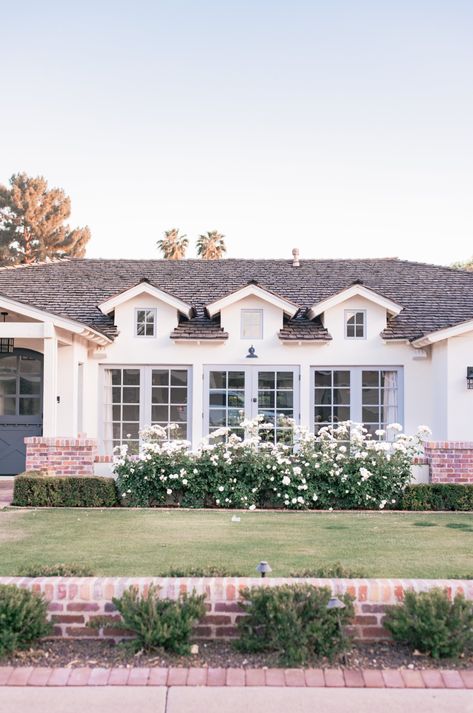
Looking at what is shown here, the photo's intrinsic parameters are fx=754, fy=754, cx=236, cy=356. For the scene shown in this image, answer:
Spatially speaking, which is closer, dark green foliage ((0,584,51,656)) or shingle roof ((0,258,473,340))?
dark green foliage ((0,584,51,656))

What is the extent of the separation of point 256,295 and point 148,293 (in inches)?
88.7

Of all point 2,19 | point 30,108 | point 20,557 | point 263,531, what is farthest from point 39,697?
point 30,108

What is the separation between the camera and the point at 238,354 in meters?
15.8

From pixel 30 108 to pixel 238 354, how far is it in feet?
25.7

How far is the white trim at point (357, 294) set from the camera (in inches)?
613

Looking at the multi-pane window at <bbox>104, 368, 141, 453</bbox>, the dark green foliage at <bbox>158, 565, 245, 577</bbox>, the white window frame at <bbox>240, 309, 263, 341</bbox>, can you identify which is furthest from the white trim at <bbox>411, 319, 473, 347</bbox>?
the dark green foliage at <bbox>158, 565, 245, 577</bbox>

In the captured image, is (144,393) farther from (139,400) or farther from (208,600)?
(208,600)

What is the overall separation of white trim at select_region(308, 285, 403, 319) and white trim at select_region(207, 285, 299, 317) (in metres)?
0.56

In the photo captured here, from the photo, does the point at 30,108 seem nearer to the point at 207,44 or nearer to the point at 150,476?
the point at 207,44

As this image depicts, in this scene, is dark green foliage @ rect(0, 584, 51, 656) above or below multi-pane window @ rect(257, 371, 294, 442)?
A: below

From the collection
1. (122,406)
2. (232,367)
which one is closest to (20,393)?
(122,406)

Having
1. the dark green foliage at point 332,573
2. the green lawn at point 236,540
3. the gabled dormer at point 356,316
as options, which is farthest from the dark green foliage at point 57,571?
the gabled dormer at point 356,316

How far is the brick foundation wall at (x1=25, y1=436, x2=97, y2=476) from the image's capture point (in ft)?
38.0

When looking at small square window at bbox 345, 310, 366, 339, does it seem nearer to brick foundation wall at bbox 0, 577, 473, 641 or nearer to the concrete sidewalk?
brick foundation wall at bbox 0, 577, 473, 641
